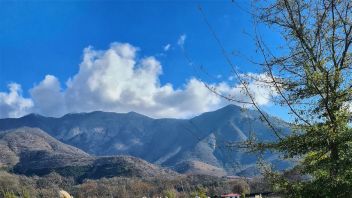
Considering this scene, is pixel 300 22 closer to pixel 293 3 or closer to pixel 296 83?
pixel 293 3

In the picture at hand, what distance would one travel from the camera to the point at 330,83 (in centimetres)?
1337

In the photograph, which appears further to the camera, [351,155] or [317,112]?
[317,112]

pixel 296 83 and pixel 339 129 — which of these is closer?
pixel 339 129

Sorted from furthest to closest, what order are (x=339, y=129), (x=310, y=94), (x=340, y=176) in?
(x=310, y=94) → (x=339, y=129) → (x=340, y=176)

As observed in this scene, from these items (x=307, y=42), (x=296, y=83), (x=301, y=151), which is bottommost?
(x=301, y=151)

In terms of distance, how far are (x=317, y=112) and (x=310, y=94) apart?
513 mm

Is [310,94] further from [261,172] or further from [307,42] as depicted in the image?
[261,172]

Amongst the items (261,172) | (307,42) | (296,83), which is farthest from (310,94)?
(261,172)

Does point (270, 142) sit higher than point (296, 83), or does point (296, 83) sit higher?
point (296, 83)

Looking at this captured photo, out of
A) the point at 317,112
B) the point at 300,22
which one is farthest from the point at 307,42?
the point at 317,112

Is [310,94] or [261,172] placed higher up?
[310,94]

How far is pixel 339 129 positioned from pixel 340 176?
59.4 inches

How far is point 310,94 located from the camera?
13922 millimetres

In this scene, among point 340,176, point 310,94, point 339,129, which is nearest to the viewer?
point 340,176
